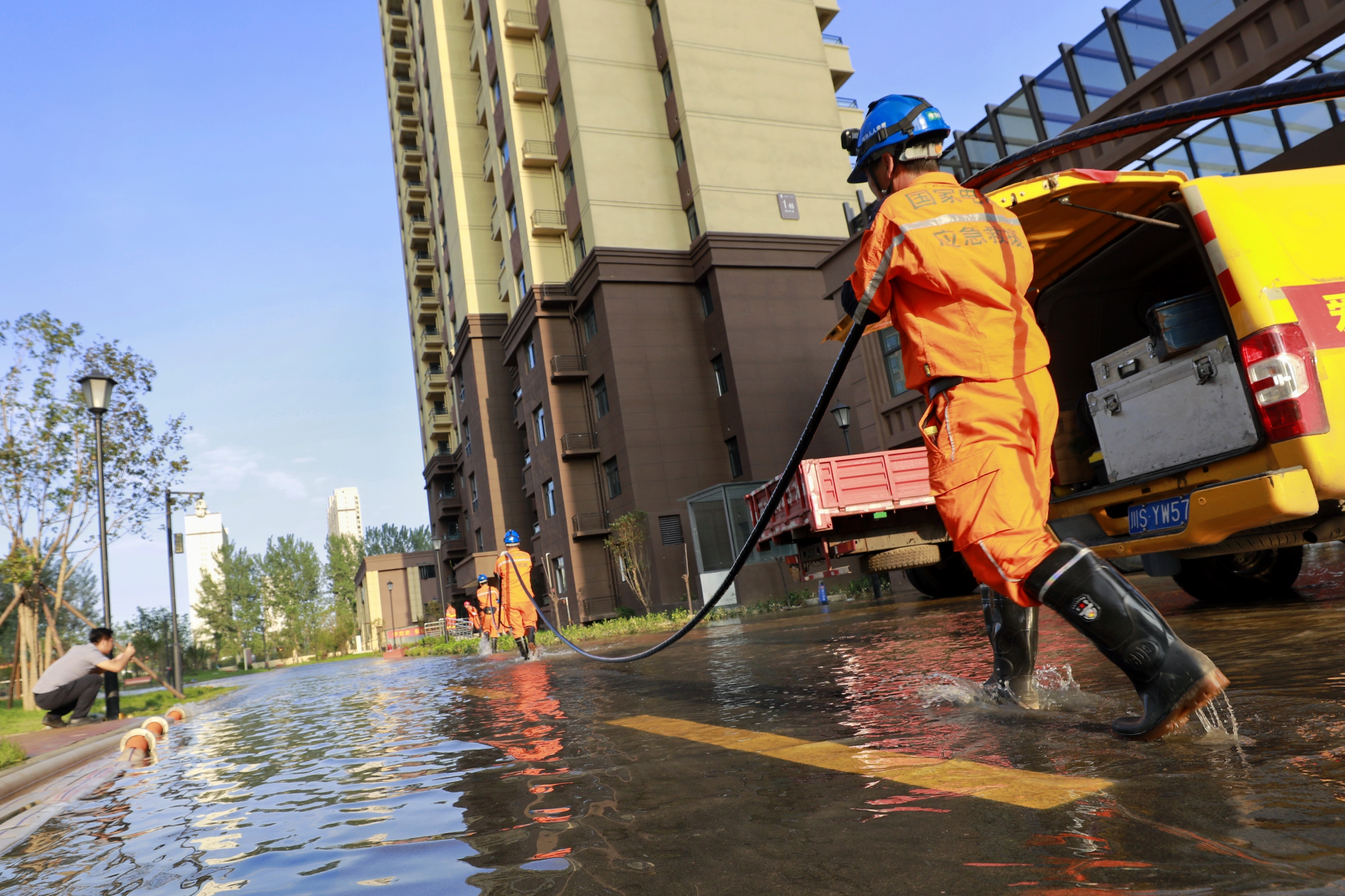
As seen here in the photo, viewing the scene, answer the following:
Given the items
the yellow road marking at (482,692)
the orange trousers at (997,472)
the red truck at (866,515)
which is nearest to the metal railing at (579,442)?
the red truck at (866,515)

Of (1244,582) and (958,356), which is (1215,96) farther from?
(1244,582)

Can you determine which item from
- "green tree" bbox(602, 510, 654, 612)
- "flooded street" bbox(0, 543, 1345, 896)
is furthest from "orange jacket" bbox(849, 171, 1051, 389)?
"green tree" bbox(602, 510, 654, 612)

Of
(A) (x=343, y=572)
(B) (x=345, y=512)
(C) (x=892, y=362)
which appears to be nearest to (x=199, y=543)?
(B) (x=345, y=512)

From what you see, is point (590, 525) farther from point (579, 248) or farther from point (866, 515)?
point (866, 515)

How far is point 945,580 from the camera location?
40.3ft

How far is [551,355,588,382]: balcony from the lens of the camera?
112 ft

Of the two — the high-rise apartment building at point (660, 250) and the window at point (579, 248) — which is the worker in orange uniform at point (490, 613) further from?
the window at point (579, 248)

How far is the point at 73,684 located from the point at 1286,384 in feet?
44.4

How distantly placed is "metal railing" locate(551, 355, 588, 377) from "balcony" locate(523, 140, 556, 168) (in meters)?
7.65

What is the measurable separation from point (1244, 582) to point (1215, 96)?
4032 millimetres

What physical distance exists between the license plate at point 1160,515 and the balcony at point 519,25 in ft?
118

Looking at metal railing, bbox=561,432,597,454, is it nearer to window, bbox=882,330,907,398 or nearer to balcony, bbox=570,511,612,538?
balcony, bbox=570,511,612,538

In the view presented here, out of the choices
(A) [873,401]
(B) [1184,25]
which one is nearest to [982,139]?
(B) [1184,25]

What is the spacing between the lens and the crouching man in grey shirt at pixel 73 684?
1173cm
